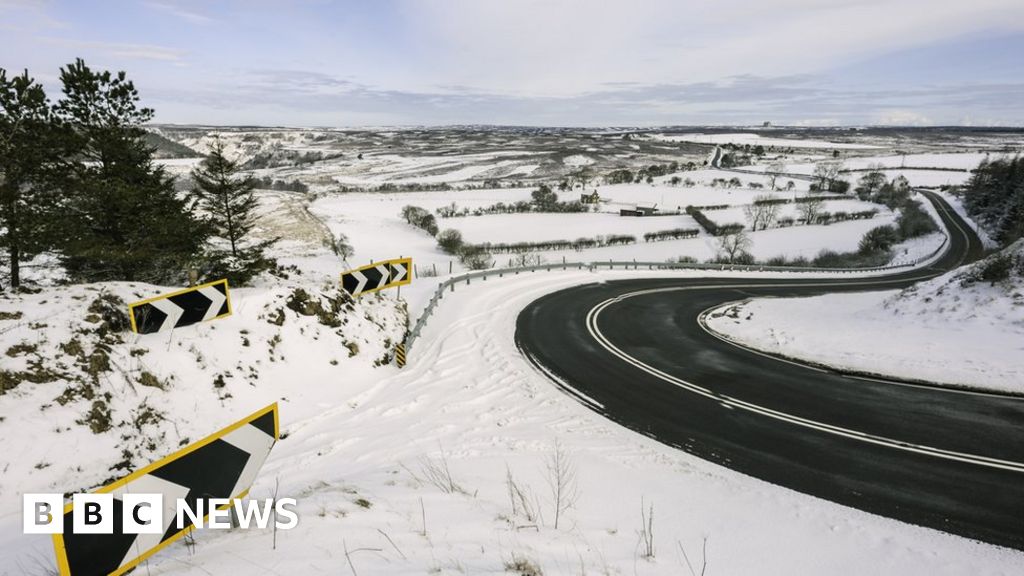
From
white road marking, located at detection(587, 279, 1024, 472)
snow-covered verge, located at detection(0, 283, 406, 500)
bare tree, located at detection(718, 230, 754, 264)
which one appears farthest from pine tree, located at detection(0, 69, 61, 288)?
bare tree, located at detection(718, 230, 754, 264)

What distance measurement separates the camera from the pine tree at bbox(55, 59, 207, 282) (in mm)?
15633

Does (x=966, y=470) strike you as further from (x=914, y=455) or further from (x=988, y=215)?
(x=988, y=215)

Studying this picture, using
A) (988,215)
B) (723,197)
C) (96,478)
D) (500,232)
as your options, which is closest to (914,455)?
(96,478)

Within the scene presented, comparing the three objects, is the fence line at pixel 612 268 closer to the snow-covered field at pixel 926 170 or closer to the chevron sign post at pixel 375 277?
the chevron sign post at pixel 375 277

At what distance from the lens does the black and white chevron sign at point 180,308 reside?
29.2 ft

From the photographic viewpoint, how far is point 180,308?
9.41 meters

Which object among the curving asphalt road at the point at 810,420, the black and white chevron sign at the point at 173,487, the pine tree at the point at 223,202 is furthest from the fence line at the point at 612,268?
the black and white chevron sign at the point at 173,487

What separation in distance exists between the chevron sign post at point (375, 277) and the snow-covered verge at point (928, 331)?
1295 cm

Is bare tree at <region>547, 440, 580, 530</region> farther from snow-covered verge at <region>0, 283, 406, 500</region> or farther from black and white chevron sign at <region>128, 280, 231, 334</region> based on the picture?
black and white chevron sign at <region>128, 280, 231, 334</region>

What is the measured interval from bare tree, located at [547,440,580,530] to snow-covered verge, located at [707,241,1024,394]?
1074 cm

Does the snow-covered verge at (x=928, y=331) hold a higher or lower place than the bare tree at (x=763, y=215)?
lower

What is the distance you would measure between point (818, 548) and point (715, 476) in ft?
7.25

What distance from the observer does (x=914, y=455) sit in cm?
908

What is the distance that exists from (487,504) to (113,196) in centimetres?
1774
